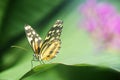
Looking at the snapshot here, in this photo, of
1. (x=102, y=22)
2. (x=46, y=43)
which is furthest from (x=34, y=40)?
(x=102, y=22)

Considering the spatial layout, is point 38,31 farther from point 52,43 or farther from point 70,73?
point 70,73

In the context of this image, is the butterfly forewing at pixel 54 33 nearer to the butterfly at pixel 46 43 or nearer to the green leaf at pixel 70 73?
the butterfly at pixel 46 43

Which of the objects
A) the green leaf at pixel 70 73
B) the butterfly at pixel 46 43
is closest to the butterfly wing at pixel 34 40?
the butterfly at pixel 46 43

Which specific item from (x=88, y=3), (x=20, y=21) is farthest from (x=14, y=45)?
(x=88, y=3)

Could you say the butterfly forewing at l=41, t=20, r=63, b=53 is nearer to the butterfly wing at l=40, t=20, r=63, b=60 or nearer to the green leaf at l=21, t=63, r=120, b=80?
the butterfly wing at l=40, t=20, r=63, b=60

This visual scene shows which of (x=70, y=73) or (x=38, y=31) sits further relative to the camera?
(x=38, y=31)
